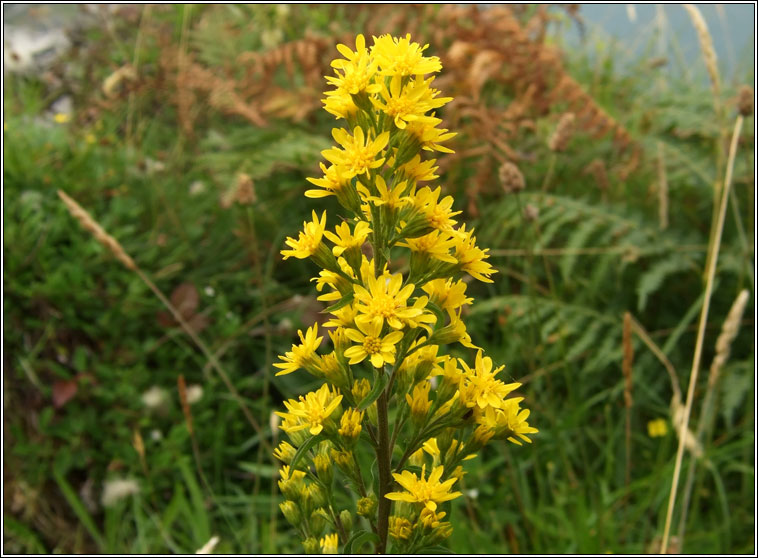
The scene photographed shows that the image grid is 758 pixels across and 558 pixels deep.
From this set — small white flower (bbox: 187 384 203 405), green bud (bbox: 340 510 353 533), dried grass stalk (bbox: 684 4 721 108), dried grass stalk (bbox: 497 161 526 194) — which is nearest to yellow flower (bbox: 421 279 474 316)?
green bud (bbox: 340 510 353 533)

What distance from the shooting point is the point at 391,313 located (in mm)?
892

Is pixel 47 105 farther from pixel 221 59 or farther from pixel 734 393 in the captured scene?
pixel 734 393

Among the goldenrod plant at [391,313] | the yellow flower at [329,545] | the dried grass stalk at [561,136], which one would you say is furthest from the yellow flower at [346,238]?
the dried grass stalk at [561,136]

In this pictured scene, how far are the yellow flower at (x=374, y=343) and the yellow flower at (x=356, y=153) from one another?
0.18 meters

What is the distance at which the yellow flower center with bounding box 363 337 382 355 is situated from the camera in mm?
908

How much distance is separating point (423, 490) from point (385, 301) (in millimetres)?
245

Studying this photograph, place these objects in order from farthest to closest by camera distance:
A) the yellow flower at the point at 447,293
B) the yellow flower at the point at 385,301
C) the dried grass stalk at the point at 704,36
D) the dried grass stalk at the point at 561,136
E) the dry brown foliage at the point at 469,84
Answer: the dry brown foliage at the point at 469,84
the dried grass stalk at the point at 704,36
the dried grass stalk at the point at 561,136
the yellow flower at the point at 447,293
the yellow flower at the point at 385,301

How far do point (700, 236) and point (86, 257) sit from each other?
2425mm

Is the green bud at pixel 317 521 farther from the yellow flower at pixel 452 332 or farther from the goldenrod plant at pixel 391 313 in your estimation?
the yellow flower at pixel 452 332

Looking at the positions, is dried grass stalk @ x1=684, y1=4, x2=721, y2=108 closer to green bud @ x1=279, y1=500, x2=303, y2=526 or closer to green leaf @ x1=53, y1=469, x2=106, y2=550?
green bud @ x1=279, y1=500, x2=303, y2=526

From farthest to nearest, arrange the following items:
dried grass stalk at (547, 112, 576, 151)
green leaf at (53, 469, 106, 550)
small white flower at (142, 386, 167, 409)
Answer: small white flower at (142, 386, 167, 409) → green leaf at (53, 469, 106, 550) → dried grass stalk at (547, 112, 576, 151)

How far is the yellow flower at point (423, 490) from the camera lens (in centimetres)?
94

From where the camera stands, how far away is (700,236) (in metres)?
3.16

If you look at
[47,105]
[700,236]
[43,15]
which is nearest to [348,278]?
[700,236]
